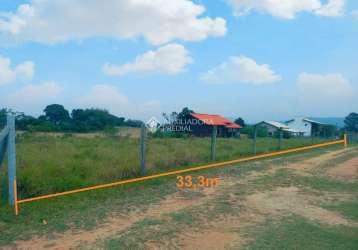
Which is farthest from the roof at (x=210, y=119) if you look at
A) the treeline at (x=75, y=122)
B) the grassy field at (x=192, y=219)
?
the grassy field at (x=192, y=219)

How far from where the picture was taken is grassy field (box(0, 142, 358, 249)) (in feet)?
12.1

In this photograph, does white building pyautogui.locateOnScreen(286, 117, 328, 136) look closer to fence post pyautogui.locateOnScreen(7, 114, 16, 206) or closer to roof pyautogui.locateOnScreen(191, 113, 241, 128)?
roof pyautogui.locateOnScreen(191, 113, 241, 128)

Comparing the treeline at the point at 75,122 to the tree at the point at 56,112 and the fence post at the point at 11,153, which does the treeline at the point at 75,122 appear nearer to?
the tree at the point at 56,112

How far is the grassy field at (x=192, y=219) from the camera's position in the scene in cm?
368

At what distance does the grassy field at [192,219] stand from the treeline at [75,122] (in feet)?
11.1

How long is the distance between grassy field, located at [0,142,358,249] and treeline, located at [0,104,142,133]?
339 centimetres

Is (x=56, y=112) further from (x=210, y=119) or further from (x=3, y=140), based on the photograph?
(x=3, y=140)

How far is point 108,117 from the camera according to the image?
2812 cm

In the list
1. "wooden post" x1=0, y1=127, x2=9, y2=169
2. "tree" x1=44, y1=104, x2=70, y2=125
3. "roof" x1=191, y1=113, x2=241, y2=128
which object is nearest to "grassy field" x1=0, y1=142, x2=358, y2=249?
"wooden post" x1=0, y1=127, x2=9, y2=169

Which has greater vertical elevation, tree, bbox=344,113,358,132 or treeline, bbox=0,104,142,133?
tree, bbox=344,113,358,132

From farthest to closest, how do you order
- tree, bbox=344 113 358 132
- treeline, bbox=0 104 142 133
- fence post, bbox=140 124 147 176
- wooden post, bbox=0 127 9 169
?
tree, bbox=344 113 358 132, treeline, bbox=0 104 142 133, fence post, bbox=140 124 147 176, wooden post, bbox=0 127 9 169

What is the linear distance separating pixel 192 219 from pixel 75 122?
70.4ft

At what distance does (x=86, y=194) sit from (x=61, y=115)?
32.8m

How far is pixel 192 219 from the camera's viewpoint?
4.54m
